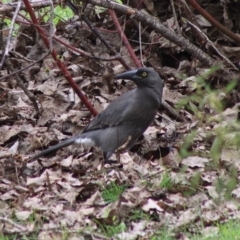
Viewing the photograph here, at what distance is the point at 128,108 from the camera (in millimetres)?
7613

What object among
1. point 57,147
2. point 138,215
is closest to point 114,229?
point 138,215

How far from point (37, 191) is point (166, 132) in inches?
78.3

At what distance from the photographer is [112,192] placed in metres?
6.07

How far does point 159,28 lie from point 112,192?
2413 mm

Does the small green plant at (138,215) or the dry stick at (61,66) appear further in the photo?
the dry stick at (61,66)

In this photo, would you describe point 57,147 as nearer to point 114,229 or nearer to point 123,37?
point 123,37

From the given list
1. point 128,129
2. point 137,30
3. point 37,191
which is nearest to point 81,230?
point 37,191

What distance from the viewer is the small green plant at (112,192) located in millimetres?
5953

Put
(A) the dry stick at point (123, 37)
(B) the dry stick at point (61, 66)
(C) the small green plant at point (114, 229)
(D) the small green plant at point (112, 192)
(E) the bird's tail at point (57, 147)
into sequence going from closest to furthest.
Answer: (C) the small green plant at point (114, 229)
(D) the small green plant at point (112, 192)
(B) the dry stick at point (61, 66)
(E) the bird's tail at point (57, 147)
(A) the dry stick at point (123, 37)

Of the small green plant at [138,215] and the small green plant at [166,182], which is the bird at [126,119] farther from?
the small green plant at [138,215]

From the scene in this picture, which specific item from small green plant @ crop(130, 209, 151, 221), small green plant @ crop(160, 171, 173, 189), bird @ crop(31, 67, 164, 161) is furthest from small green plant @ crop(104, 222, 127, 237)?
bird @ crop(31, 67, 164, 161)

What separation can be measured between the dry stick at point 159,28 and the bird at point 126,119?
492 millimetres

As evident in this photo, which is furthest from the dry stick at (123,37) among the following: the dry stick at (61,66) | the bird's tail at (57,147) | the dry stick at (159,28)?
the bird's tail at (57,147)

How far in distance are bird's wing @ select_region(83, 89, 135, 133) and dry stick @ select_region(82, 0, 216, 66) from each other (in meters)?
0.73
